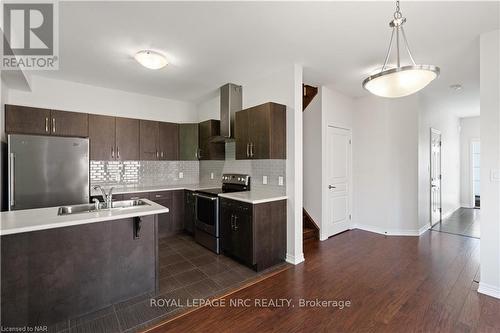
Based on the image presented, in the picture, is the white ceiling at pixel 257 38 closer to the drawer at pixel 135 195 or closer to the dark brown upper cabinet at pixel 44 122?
the dark brown upper cabinet at pixel 44 122

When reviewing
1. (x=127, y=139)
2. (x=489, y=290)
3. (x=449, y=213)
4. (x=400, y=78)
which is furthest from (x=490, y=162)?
(x=127, y=139)

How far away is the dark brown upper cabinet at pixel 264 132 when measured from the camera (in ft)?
10.3

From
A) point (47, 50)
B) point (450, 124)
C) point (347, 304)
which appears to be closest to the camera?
point (347, 304)

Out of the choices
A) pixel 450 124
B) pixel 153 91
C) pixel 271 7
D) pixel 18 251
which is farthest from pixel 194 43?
pixel 450 124

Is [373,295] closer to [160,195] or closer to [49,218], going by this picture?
[49,218]

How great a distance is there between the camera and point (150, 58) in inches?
108

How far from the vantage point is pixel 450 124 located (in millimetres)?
6219

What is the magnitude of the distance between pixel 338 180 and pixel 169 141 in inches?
134

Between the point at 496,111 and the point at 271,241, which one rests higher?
the point at 496,111

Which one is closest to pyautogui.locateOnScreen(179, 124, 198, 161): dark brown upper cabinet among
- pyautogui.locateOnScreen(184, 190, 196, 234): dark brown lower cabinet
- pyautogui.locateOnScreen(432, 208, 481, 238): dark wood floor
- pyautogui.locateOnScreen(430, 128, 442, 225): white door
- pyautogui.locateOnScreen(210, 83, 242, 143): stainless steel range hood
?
pyautogui.locateOnScreen(184, 190, 196, 234): dark brown lower cabinet

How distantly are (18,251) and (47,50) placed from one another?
2.39m

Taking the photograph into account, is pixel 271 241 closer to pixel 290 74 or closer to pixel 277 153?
pixel 277 153

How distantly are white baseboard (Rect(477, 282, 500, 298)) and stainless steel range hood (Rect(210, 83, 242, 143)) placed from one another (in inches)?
142

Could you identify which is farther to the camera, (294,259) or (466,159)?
(466,159)
